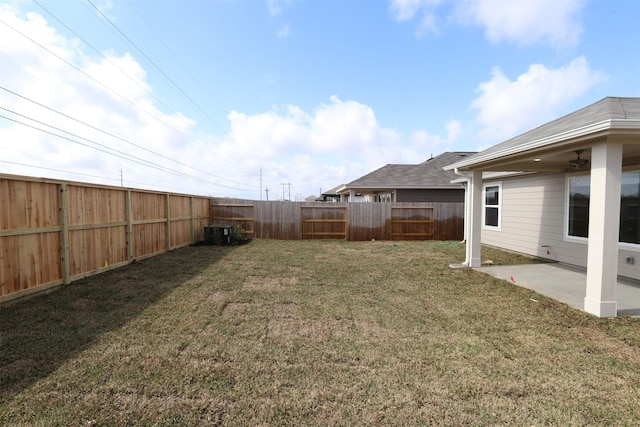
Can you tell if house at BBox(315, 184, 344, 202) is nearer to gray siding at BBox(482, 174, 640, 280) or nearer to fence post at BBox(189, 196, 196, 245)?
fence post at BBox(189, 196, 196, 245)

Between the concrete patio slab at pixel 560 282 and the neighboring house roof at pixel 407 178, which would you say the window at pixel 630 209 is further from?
the neighboring house roof at pixel 407 178

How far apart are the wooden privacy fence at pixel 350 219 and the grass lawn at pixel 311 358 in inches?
304

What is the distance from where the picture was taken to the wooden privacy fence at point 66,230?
14.1 ft

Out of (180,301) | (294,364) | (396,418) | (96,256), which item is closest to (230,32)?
(96,256)

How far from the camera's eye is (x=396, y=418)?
2016 mm

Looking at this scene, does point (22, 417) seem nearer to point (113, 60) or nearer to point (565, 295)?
point (565, 295)

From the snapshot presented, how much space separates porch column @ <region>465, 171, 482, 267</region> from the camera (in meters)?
6.84

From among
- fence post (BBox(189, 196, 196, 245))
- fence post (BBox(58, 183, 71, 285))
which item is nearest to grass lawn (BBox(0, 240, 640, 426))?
fence post (BBox(58, 183, 71, 285))

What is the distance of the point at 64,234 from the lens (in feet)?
17.1

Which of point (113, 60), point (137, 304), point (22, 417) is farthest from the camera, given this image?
point (113, 60)

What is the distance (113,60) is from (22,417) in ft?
49.8

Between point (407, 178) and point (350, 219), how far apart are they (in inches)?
176

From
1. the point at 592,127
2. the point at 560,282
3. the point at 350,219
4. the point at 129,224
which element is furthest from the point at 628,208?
the point at 129,224

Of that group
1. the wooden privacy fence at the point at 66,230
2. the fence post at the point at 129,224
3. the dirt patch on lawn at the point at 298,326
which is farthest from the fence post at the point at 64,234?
the dirt patch on lawn at the point at 298,326
